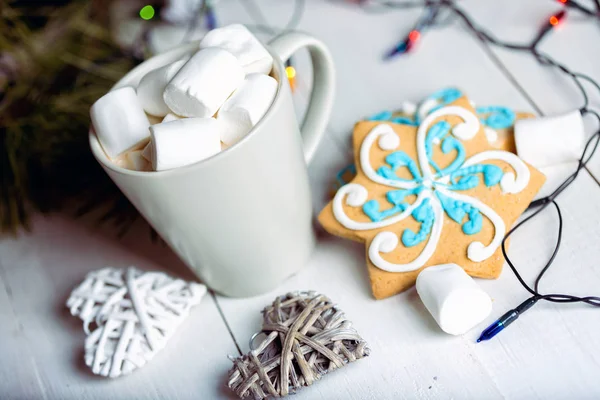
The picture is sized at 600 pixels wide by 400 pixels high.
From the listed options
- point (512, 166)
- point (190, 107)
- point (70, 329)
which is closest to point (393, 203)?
point (512, 166)

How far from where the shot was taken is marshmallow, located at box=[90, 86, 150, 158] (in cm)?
50

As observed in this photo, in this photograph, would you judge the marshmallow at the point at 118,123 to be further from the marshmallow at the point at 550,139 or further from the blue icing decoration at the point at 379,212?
the marshmallow at the point at 550,139

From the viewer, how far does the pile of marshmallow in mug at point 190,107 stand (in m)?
0.48

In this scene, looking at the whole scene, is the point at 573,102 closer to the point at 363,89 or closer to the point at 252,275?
the point at 363,89

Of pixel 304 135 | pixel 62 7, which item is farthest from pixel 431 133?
pixel 62 7

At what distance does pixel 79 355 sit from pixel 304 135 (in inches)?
12.6

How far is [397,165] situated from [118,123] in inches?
11.0

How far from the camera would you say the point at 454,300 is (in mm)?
528

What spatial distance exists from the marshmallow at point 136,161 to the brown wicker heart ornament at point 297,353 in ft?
0.60

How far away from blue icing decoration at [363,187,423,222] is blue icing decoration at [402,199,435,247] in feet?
0.05

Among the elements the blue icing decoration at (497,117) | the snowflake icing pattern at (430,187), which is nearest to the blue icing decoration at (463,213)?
the snowflake icing pattern at (430,187)

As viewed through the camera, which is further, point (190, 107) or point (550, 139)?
point (550, 139)

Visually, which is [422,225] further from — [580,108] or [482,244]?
[580,108]

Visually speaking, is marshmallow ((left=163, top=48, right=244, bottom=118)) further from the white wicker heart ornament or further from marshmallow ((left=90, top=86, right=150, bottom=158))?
the white wicker heart ornament
